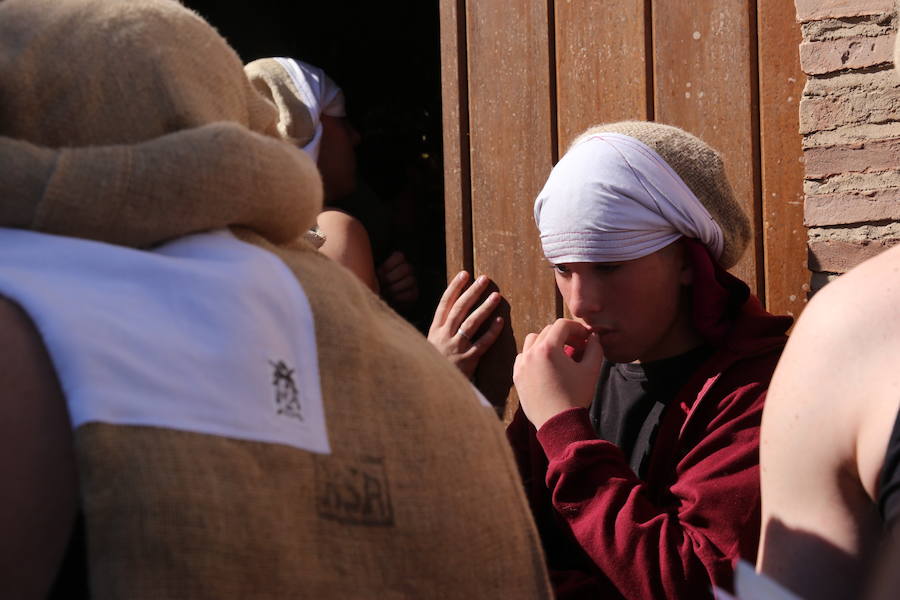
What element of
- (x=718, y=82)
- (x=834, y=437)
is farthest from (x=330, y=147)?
(x=834, y=437)

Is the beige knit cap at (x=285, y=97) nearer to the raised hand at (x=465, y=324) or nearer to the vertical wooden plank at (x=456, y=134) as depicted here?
the vertical wooden plank at (x=456, y=134)

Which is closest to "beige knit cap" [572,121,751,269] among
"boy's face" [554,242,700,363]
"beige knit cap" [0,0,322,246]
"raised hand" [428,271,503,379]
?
"boy's face" [554,242,700,363]

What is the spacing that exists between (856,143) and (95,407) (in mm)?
1955

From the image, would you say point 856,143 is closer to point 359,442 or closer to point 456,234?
point 456,234

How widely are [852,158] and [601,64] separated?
0.81m

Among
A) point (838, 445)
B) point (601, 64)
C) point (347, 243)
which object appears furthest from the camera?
point (347, 243)

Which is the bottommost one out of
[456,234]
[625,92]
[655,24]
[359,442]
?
[456,234]

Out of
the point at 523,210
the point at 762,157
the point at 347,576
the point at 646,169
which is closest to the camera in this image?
the point at 347,576

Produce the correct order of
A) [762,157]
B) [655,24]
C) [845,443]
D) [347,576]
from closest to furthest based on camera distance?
[347,576], [845,443], [762,157], [655,24]

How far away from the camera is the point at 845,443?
122cm

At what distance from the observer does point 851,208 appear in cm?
227

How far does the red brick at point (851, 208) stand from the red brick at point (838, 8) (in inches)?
15.8

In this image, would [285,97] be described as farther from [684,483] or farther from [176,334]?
[176,334]

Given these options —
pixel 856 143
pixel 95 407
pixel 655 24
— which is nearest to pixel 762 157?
pixel 856 143
